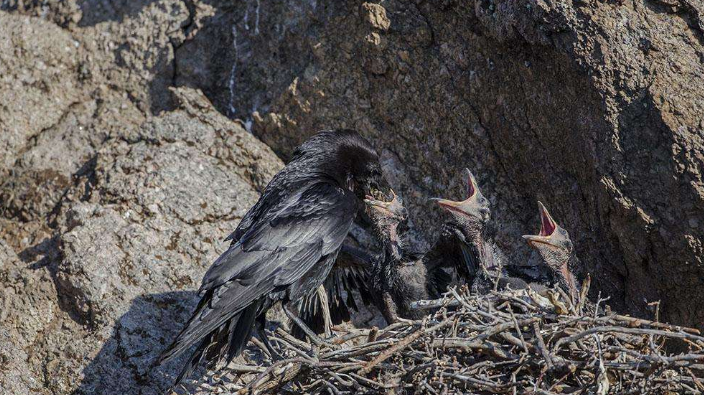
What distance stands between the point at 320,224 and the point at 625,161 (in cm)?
190

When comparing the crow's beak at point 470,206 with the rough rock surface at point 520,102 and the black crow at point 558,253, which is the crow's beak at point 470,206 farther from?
the rough rock surface at point 520,102

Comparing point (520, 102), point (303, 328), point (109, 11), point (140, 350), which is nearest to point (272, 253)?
point (303, 328)

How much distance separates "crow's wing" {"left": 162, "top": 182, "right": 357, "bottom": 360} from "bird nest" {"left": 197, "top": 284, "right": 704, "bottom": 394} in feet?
1.50

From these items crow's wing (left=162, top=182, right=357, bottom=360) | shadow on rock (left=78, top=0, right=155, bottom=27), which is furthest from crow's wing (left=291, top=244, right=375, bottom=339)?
shadow on rock (left=78, top=0, right=155, bottom=27)

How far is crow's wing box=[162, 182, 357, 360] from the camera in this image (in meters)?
6.44

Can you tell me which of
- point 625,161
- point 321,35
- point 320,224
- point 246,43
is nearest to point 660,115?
point 625,161

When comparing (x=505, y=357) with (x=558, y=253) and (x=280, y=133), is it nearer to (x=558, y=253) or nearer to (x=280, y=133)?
(x=558, y=253)

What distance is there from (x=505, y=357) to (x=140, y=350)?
2570 mm

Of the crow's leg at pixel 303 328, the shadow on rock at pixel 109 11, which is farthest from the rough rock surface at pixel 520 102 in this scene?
the crow's leg at pixel 303 328

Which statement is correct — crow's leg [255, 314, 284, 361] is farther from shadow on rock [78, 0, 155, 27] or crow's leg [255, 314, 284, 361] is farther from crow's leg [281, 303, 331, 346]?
shadow on rock [78, 0, 155, 27]

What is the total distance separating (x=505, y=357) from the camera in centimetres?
594

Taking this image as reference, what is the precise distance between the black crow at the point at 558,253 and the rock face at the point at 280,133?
321mm

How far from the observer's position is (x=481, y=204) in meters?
6.98

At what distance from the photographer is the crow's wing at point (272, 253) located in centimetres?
644
